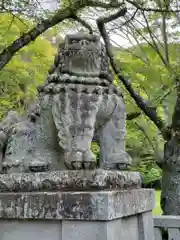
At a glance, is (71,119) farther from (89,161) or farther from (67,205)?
(67,205)

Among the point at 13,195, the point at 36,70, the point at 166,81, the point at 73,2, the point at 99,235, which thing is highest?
the point at 73,2

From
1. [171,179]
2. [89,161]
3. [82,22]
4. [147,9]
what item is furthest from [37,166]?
[82,22]

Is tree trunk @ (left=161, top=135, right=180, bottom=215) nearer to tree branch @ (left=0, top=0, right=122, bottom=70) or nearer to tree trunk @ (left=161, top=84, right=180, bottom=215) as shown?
tree trunk @ (left=161, top=84, right=180, bottom=215)

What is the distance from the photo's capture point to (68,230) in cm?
269

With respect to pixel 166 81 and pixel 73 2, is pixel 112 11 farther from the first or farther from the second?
pixel 166 81

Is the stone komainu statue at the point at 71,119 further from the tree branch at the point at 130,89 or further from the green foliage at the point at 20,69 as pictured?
the green foliage at the point at 20,69

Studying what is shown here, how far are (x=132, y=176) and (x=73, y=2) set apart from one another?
4193mm

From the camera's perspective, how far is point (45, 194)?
2785mm

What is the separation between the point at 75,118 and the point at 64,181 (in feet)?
1.83

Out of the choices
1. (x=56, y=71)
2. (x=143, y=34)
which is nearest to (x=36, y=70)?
(x=143, y=34)

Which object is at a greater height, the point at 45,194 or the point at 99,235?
the point at 45,194

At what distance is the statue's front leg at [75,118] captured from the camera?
10.0 feet

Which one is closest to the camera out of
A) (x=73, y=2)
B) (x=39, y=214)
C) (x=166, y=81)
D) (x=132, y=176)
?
(x=39, y=214)

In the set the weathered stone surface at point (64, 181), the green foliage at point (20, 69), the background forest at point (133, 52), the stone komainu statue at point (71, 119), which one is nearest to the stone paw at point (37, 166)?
the stone komainu statue at point (71, 119)
